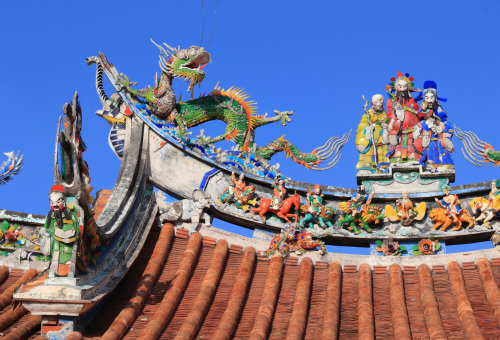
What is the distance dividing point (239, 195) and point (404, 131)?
2.95 metres

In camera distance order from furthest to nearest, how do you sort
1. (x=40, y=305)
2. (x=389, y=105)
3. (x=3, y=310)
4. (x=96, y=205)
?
(x=389, y=105) → (x=96, y=205) → (x=3, y=310) → (x=40, y=305)

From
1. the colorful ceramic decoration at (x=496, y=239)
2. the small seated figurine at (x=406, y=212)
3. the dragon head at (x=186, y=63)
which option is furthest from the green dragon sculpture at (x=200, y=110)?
the colorful ceramic decoration at (x=496, y=239)

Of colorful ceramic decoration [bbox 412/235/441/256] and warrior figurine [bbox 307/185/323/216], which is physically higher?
warrior figurine [bbox 307/185/323/216]

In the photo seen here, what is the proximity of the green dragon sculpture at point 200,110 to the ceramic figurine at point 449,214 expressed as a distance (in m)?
2.02

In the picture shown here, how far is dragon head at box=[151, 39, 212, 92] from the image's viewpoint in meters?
13.0

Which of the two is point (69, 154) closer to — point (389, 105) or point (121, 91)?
point (121, 91)

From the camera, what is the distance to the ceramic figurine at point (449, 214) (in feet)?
39.2

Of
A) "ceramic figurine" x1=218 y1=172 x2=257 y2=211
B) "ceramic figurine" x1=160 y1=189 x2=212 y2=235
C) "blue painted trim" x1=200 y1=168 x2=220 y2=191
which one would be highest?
"blue painted trim" x1=200 y1=168 x2=220 y2=191

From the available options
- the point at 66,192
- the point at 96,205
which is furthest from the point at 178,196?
the point at 66,192

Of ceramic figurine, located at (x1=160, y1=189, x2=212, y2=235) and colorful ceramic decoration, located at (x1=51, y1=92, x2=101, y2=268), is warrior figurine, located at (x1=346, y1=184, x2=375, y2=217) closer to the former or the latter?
ceramic figurine, located at (x1=160, y1=189, x2=212, y2=235)

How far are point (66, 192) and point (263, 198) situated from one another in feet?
12.5

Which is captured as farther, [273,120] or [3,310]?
[273,120]

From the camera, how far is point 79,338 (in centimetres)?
902

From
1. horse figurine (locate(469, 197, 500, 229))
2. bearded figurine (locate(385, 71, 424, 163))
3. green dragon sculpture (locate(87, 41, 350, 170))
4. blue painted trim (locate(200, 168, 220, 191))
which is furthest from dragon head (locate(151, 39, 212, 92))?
horse figurine (locate(469, 197, 500, 229))
